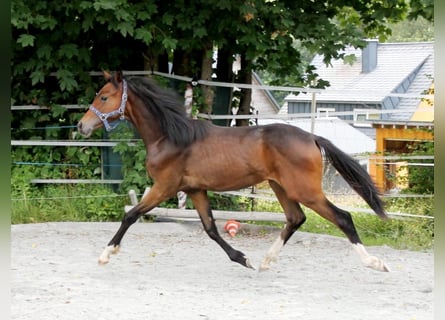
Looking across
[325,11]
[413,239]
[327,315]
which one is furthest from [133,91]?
[325,11]

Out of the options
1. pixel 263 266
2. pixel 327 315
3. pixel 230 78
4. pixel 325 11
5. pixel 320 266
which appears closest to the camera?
pixel 327 315

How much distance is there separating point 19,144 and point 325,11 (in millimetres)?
4901

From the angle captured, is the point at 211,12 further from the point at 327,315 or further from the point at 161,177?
the point at 327,315

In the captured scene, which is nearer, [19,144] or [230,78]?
[19,144]

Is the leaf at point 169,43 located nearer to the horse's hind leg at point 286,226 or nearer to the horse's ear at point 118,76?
the horse's ear at point 118,76

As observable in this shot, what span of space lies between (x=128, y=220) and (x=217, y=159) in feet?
3.16

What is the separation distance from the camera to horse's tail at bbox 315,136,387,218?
6.17m

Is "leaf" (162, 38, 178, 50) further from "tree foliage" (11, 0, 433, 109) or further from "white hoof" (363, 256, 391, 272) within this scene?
"white hoof" (363, 256, 391, 272)

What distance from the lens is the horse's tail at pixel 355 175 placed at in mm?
6172

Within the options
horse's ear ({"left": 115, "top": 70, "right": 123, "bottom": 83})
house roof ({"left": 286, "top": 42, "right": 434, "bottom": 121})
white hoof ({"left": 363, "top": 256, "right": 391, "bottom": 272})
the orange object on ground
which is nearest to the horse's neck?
horse's ear ({"left": 115, "top": 70, "right": 123, "bottom": 83})

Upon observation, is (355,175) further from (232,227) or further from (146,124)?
(232,227)

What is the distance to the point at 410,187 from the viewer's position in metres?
9.20

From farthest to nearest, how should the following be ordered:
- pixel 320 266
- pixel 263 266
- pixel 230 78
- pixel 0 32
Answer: pixel 230 78, pixel 320 266, pixel 263 266, pixel 0 32

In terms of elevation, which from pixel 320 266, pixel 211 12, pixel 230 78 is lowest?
Result: pixel 320 266
